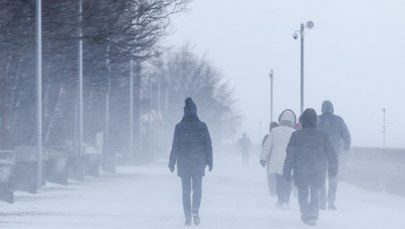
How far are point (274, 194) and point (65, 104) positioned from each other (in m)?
28.3

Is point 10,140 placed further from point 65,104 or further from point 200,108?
point 200,108

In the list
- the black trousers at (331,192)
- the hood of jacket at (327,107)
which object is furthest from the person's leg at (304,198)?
the hood of jacket at (327,107)

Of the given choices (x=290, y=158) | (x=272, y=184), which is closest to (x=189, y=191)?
(x=290, y=158)

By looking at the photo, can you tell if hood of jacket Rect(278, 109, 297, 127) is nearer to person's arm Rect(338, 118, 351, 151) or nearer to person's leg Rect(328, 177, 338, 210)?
person's arm Rect(338, 118, 351, 151)

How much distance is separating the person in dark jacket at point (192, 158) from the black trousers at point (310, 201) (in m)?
1.62

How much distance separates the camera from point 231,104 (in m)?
135

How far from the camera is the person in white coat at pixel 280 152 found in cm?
2255

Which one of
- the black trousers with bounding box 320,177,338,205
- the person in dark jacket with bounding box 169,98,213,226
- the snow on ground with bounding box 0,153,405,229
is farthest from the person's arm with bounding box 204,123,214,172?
the black trousers with bounding box 320,177,338,205

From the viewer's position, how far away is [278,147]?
22547mm

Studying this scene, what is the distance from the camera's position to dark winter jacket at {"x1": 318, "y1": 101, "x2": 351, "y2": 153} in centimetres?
2305

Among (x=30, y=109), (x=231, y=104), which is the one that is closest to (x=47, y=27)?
(x=30, y=109)

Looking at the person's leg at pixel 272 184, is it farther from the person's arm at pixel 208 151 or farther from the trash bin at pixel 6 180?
the person's arm at pixel 208 151

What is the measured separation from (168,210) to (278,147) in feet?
7.76

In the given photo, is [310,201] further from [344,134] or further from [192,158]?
[344,134]
